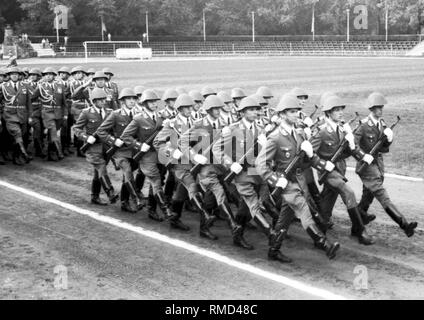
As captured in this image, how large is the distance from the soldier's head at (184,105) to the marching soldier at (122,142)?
1199 millimetres

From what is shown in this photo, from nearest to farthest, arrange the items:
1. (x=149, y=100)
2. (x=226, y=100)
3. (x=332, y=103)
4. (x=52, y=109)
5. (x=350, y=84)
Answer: (x=332, y=103), (x=149, y=100), (x=226, y=100), (x=52, y=109), (x=350, y=84)

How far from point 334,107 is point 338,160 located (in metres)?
0.68

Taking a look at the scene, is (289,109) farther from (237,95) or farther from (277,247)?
(237,95)

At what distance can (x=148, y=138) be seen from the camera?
9.97 meters

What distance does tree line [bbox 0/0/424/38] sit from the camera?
6562cm

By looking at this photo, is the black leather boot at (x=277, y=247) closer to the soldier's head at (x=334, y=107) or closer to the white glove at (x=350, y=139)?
the white glove at (x=350, y=139)

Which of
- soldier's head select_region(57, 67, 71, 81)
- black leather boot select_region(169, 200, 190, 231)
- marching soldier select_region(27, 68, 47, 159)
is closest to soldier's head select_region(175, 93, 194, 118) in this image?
black leather boot select_region(169, 200, 190, 231)

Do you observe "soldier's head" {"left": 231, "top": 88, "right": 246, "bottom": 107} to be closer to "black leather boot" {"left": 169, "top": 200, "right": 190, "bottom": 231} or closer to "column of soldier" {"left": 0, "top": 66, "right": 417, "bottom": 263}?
"column of soldier" {"left": 0, "top": 66, "right": 417, "bottom": 263}

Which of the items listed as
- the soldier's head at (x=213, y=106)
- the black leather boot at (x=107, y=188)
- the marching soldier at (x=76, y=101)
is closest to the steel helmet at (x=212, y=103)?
the soldier's head at (x=213, y=106)

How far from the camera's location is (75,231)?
30.0 feet

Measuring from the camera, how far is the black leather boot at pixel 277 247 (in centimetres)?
777

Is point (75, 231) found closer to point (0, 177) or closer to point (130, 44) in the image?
point (0, 177)

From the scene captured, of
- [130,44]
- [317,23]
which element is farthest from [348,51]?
[130,44]

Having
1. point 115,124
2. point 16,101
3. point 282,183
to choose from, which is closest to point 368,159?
point 282,183
